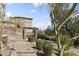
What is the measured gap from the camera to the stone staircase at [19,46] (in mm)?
1971

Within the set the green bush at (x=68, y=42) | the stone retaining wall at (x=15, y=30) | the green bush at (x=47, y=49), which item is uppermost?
the stone retaining wall at (x=15, y=30)

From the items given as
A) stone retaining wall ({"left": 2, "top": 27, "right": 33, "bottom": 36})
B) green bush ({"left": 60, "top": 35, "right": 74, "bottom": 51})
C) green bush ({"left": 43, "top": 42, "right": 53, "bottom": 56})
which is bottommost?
green bush ({"left": 43, "top": 42, "right": 53, "bottom": 56})

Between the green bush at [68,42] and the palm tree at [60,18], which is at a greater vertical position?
the palm tree at [60,18]

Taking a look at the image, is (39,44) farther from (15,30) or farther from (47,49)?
(15,30)

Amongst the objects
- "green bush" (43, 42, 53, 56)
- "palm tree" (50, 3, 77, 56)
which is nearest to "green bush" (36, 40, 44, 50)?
"green bush" (43, 42, 53, 56)

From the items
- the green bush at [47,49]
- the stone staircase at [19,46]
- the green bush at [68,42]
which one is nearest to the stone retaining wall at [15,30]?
the stone staircase at [19,46]

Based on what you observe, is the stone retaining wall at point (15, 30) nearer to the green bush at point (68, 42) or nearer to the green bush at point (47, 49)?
the green bush at point (47, 49)

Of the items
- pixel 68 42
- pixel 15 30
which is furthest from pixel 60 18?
pixel 15 30

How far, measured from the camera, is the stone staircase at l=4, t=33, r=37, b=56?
6.47 ft

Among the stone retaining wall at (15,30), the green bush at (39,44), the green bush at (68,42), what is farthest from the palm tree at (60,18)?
the stone retaining wall at (15,30)

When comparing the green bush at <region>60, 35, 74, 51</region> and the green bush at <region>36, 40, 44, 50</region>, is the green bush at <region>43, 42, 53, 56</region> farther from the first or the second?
the green bush at <region>60, 35, 74, 51</region>

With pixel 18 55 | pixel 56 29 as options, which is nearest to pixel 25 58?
pixel 18 55

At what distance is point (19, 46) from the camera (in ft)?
6.53

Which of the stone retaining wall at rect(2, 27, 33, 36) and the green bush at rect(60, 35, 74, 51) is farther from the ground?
the stone retaining wall at rect(2, 27, 33, 36)
